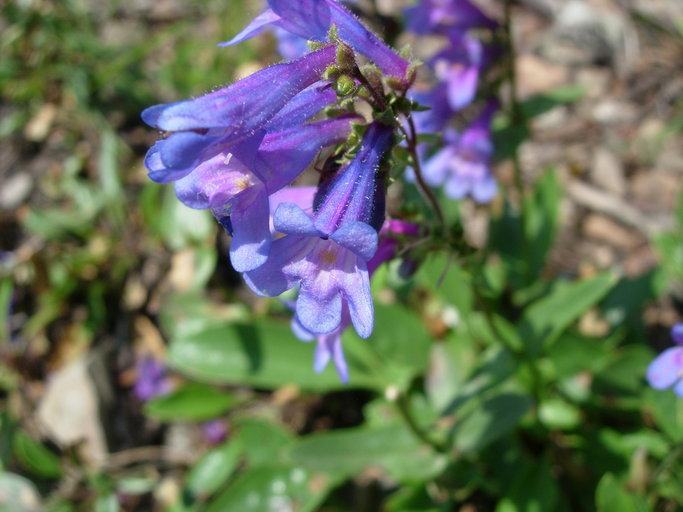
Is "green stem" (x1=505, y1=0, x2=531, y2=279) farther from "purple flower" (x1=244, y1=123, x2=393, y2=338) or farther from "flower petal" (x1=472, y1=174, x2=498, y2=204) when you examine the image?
"purple flower" (x1=244, y1=123, x2=393, y2=338)

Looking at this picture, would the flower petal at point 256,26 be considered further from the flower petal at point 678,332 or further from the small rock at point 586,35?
the small rock at point 586,35

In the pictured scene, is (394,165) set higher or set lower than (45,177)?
higher

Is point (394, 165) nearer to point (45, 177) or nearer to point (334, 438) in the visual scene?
point (334, 438)

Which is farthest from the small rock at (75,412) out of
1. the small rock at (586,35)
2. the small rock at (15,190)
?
the small rock at (586,35)

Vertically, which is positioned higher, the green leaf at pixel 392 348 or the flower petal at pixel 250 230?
the flower petal at pixel 250 230

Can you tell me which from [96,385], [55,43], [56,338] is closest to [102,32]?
[55,43]

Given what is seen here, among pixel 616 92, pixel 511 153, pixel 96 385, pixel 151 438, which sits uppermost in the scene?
pixel 511 153
